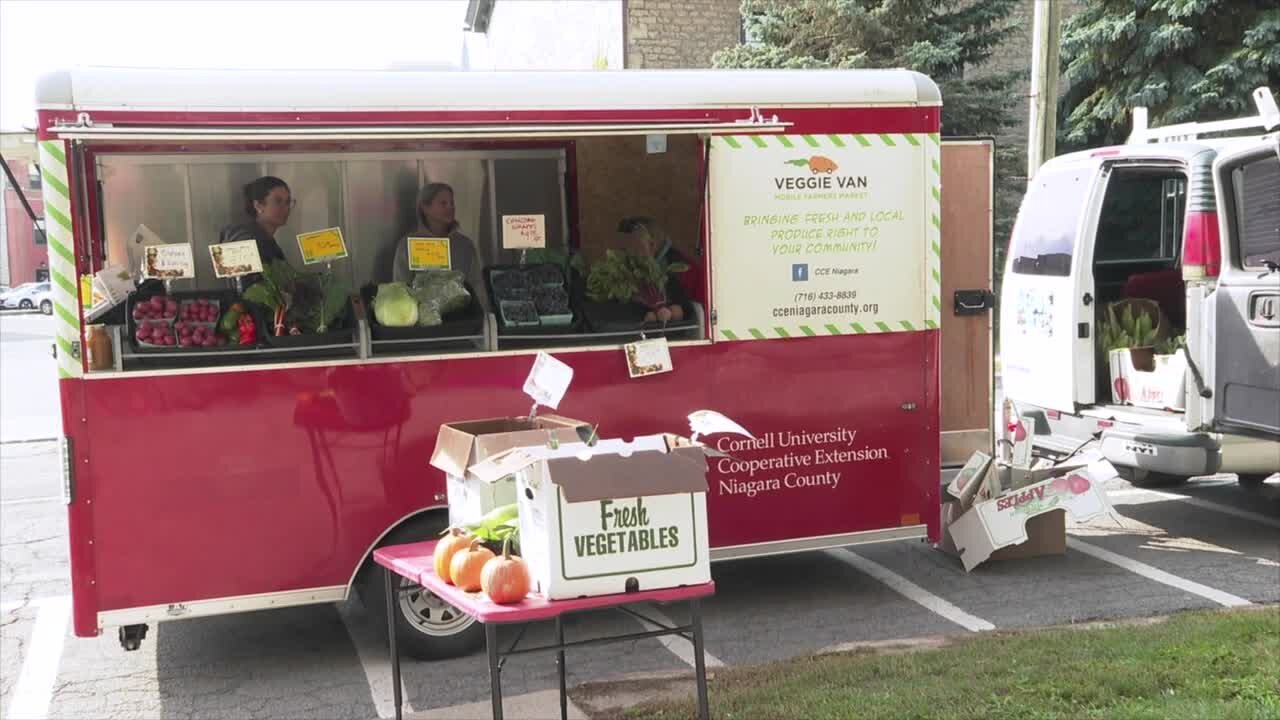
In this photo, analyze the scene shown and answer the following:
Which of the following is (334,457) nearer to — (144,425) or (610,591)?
(144,425)

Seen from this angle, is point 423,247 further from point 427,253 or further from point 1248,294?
point 1248,294

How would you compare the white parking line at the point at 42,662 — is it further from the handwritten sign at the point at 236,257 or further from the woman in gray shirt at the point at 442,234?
the woman in gray shirt at the point at 442,234

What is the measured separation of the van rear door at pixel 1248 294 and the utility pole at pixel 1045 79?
5.46 metres

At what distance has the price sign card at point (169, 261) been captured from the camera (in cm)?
551

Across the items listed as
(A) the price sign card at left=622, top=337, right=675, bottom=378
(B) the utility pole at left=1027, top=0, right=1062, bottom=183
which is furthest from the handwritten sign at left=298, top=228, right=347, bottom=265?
(B) the utility pole at left=1027, top=0, right=1062, bottom=183

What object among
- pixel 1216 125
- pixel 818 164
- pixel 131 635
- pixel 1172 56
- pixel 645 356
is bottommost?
pixel 131 635

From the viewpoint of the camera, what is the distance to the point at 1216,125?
7750 millimetres

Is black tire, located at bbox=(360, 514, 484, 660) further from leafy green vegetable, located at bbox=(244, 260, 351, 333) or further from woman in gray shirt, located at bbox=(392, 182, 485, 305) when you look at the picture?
woman in gray shirt, located at bbox=(392, 182, 485, 305)

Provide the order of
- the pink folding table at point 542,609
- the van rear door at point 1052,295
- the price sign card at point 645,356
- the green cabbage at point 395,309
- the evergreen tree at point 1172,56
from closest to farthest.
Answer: the pink folding table at point 542,609
the green cabbage at point 395,309
the price sign card at point 645,356
the van rear door at point 1052,295
the evergreen tree at point 1172,56

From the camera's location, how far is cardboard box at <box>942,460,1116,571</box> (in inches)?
279

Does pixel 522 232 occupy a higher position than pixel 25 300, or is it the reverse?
pixel 522 232

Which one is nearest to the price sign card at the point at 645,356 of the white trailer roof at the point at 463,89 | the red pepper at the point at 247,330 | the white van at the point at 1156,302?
the white trailer roof at the point at 463,89

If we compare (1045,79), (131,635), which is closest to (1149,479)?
(1045,79)

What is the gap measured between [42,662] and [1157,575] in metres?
5.89
